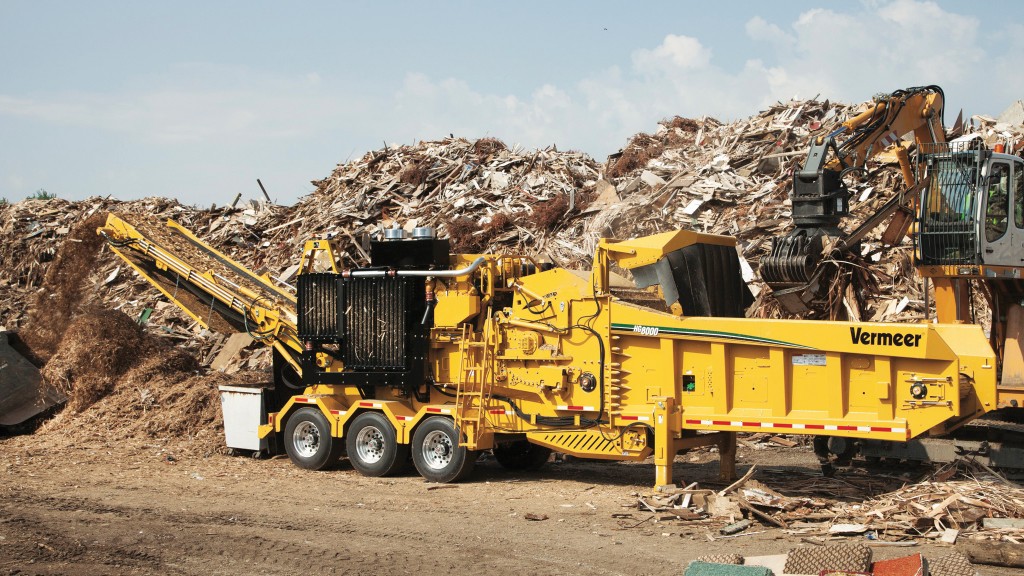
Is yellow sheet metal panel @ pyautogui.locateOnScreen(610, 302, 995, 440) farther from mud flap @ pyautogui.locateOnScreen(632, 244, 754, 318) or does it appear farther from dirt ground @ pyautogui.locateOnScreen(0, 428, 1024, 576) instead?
dirt ground @ pyautogui.locateOnScreen(0, 428, 1024, 576)

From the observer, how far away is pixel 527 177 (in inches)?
989

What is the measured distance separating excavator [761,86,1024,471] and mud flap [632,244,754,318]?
674 millimetres

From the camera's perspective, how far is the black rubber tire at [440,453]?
1282 cm

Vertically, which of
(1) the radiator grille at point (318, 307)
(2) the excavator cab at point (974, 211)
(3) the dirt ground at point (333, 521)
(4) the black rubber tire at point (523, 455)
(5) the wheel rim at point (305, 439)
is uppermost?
(2) the excavator cab at point (974, 211)

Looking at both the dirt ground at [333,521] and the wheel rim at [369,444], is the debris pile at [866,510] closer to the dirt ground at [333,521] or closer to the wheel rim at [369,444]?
the dirt ground at [333,521]

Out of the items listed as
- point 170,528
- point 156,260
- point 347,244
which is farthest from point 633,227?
point 170,528

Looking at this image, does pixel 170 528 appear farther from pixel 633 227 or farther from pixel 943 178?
pixel 633 227

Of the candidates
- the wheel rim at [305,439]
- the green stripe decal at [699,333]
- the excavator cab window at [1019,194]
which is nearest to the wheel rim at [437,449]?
the wheel rim at [305,439]

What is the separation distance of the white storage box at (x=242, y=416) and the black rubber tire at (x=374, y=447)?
1.66m

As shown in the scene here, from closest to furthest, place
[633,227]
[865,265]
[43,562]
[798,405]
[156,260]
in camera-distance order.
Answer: [43,562] < [798,405] < [156,260] < [865,265] < [633,227]

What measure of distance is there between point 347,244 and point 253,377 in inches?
261

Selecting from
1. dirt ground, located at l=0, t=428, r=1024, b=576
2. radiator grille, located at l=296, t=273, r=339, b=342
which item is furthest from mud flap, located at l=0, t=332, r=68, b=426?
radiator grille, located at l=296, t=273, r=339, b=342

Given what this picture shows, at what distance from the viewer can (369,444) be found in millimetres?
13609

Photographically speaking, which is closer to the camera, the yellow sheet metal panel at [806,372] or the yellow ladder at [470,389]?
the yellow sheet metal panel at [806,372]
